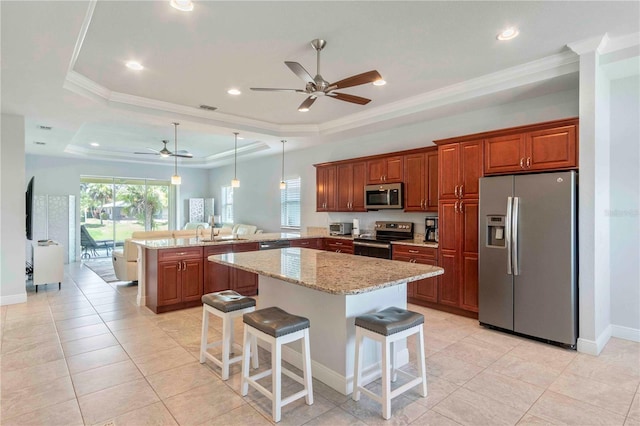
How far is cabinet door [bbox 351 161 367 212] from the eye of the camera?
5844mm

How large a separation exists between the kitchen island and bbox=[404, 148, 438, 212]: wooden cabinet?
2229 millimetres

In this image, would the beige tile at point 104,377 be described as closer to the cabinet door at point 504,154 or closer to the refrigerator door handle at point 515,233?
the refrigerator door handle at point 515,233

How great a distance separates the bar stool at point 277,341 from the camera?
7.13 feet

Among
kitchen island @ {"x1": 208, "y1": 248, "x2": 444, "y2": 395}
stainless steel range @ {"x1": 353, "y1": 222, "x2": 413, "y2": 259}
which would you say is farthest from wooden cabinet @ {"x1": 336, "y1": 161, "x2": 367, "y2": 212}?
kitchen island @ {"x1": 208, "y1": 248, "x2": 444, "y2": 395}

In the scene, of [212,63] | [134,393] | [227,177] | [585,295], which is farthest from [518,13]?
[227,177]

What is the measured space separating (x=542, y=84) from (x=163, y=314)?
5.20 m

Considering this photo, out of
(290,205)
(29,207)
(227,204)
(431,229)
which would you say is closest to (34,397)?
(29,207)

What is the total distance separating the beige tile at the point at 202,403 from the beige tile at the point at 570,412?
6.66 ft

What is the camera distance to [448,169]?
436 centimetres

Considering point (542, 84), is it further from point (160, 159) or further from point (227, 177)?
point (160, 159)

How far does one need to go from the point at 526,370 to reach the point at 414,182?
2856 millimetres

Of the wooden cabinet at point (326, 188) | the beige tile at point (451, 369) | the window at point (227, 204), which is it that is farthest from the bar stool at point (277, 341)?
the window at point (227, 204)

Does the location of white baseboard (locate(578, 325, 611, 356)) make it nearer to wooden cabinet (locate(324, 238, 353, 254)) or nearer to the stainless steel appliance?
wooden cabinet (locate(324, 238, 353, 254))

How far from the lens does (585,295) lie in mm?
3209
